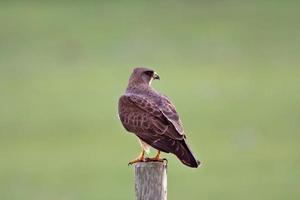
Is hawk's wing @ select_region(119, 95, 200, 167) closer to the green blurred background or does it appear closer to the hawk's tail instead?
the hawk's tail

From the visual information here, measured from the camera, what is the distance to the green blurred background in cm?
1808

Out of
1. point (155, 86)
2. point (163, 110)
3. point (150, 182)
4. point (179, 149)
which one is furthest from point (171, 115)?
point (155, 86)

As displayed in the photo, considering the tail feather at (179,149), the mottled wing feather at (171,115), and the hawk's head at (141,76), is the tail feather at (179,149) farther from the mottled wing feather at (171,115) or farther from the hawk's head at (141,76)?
the hawk's head at (141,76)

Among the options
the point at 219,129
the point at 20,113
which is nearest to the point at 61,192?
the point at 219,129

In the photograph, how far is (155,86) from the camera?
22656 millimetres

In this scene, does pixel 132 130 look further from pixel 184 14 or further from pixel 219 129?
pixel 184 14

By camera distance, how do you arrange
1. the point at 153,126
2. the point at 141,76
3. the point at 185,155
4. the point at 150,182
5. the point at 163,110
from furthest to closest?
the point at 141,76
the point at 163,110
the point at 153,126
the point at 185,155
the point at 150,182

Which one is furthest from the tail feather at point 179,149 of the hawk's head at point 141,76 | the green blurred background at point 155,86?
the green blurred background at point 155,86

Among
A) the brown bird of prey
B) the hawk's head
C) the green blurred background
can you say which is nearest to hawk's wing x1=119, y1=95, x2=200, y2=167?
the brown bird of prey

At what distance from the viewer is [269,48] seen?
1095 inches

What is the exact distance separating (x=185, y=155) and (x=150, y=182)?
2.38 feet

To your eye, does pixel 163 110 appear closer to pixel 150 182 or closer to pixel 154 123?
pixel 154 123

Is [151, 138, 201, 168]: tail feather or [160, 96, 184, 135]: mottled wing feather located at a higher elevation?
[160, 96, 184, 135]: mottled wing feather

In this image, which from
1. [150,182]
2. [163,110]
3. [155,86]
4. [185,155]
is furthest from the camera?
[155,86]
